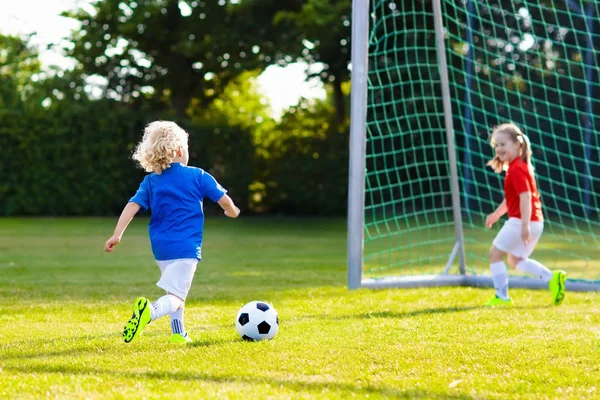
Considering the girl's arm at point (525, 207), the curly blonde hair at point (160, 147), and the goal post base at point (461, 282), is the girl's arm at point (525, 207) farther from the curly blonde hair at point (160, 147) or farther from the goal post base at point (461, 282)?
the curly blonde hair at point (160, 147)

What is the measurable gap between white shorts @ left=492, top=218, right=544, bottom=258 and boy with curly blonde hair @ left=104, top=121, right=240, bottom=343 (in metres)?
2.60

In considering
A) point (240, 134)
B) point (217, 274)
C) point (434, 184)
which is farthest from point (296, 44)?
point (217, 274)

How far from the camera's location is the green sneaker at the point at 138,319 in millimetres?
4383

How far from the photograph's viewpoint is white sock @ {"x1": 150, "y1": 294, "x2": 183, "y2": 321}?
4449 millimetres

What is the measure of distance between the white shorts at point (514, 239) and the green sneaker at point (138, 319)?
3078mm

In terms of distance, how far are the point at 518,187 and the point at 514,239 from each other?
0.41 metres

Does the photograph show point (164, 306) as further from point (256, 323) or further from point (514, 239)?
point (514, 239)

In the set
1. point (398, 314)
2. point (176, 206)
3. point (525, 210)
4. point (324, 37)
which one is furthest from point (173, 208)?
point (324, 37)

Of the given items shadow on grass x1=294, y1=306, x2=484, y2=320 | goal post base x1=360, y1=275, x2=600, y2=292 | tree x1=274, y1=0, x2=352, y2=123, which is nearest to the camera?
shadow on grass x1=294, y1=306, x2=484, y2=320

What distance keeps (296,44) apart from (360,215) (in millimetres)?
13480

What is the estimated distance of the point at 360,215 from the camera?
22.9 ft

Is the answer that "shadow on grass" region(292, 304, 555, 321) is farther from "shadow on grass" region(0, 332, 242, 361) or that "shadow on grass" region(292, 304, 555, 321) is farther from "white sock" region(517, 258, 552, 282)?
"shadow on grass" region(0, 332, 242, 361)

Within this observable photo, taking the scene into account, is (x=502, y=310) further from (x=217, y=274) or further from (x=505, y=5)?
(x=505, y=5)

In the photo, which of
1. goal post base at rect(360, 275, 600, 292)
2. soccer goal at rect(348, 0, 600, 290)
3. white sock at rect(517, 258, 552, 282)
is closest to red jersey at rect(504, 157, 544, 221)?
white sock at rect(517, 258, 552, 282)
